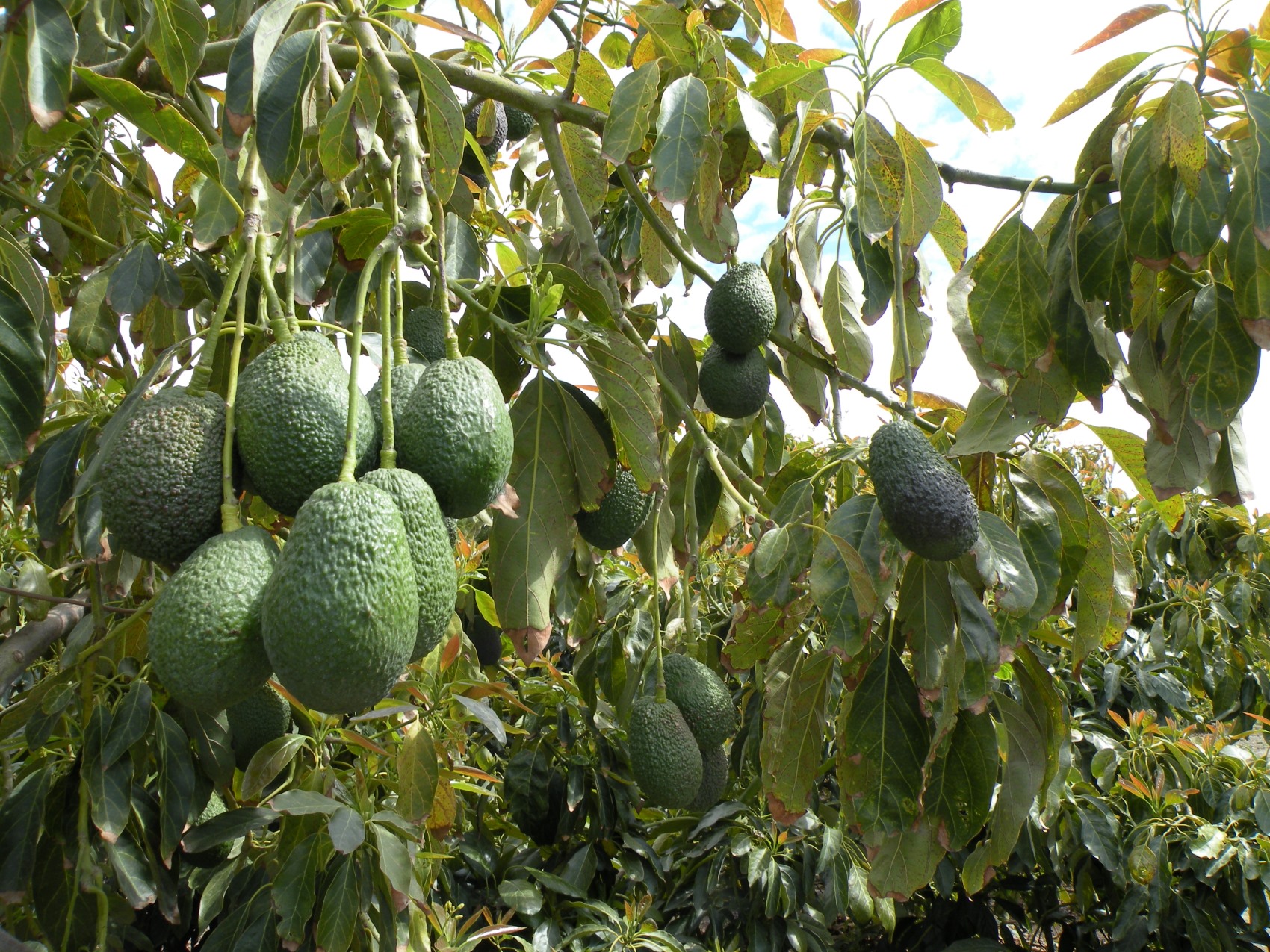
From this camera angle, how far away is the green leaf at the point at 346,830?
1.43m

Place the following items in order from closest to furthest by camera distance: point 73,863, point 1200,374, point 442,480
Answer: point 442,480, point 1200,374, point 73,863

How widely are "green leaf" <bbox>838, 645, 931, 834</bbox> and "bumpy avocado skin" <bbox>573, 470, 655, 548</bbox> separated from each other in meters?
0.44

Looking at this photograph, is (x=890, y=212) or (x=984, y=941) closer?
(x=890, y=212)

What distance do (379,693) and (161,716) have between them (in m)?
1.18

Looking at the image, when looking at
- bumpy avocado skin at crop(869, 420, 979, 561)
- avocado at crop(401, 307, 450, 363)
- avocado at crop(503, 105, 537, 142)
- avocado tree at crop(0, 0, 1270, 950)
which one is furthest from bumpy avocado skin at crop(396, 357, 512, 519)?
avocado at crop(503, 105, 537, 142)

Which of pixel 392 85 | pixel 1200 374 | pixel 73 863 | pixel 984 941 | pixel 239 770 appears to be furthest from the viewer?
pixel 984 941

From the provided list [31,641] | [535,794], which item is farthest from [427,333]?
[535,794]

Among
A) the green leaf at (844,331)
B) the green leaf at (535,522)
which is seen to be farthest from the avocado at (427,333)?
the green leaf at (844,331)

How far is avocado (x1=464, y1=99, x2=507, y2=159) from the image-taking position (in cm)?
221

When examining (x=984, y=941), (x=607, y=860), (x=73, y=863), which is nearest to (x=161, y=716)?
(x=73, y=863)

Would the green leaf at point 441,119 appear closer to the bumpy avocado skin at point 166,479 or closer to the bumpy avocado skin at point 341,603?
the bumpy avocado skin at point 166,479

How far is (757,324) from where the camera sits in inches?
60.9

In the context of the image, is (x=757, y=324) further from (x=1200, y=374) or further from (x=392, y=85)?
(x=392, y=85)

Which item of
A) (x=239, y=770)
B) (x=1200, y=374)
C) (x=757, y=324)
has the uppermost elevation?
(x=1200, y=374)
